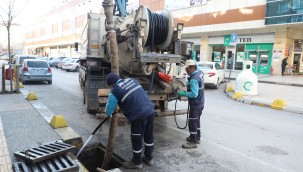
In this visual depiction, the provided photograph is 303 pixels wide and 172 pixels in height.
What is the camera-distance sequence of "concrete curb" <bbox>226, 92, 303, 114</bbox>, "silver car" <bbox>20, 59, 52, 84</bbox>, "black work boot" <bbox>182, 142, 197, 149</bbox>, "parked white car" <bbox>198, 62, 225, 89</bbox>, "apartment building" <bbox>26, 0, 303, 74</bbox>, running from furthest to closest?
"apartment building" <bbox>26, 0, 303, 74</bbox>
"silver car" <bbox>20, 59, 52, 84</bbox>
"parked white car" <bbox>198, 62, 225, 89</bbox>
"concrete curb" <bbox>226, 92, 303, 114</bbox>
"black work boot" <bbox>182, 142, 197, 149</bbox>

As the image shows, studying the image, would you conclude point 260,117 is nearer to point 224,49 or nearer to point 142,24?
point 142,24

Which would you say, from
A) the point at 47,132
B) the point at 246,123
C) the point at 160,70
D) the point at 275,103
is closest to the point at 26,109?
the point at 47,132

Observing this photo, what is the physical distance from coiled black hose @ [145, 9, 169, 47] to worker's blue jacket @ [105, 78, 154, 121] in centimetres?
221

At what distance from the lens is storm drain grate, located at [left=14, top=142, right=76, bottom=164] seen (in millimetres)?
3899

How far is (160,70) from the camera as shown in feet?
22.5

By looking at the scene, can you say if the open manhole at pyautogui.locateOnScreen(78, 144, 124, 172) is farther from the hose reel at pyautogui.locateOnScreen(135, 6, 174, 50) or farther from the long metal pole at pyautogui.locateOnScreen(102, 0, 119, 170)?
the hose reel at pyautogui.locateOnScreen(135, 6, 174, 50)

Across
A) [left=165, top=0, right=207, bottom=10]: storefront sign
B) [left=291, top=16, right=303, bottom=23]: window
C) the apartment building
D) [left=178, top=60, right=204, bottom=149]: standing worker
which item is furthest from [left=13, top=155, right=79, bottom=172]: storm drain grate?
[left=165, top=0, right=207, bottom=10]: storefront sign

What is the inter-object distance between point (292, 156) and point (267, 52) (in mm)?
20896

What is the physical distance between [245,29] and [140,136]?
74.5 ft

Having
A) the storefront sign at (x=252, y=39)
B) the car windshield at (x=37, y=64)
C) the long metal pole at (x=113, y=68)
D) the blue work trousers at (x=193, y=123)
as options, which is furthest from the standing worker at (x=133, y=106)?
the storefront sign at (x=252, y=39)

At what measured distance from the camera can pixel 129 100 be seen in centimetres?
420

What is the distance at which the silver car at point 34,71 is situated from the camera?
1470 cm

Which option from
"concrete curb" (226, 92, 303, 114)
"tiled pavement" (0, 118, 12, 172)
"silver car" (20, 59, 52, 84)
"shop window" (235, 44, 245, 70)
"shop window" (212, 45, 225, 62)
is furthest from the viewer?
"shop window" (212, 45, 225, 62)

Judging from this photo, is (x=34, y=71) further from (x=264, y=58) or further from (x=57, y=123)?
(x=264, y=58)
